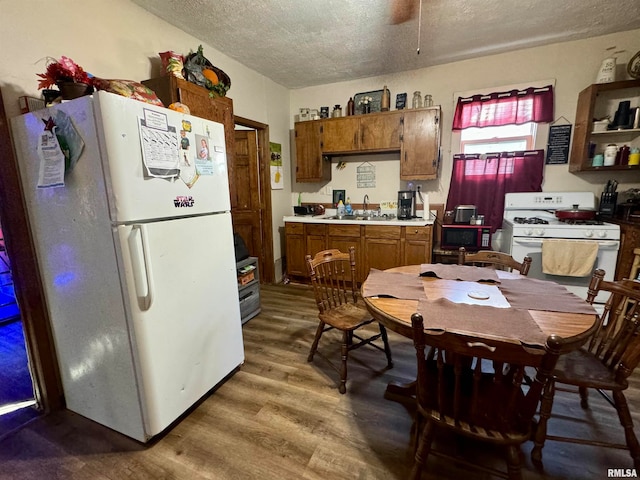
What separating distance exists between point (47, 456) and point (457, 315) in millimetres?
2126

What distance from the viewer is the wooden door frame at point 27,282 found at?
5.00 feet

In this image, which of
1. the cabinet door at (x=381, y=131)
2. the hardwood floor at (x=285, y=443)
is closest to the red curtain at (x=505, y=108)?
the cabinet door at (x=381, y=131)

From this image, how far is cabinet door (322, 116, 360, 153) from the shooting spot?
3527mm

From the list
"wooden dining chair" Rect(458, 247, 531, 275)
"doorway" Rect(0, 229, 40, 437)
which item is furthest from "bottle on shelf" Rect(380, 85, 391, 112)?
"doorway" Rect(0, 229, 40, 437)

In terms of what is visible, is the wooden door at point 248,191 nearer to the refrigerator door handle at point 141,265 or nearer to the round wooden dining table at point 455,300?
the refrigerator door handle at point 141,265

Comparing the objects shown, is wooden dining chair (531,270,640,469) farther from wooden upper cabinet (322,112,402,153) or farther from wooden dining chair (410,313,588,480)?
wooden upper cabinet (322,112,402,153)

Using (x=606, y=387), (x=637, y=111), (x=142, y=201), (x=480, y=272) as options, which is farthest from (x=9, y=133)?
(x=637, y=111)

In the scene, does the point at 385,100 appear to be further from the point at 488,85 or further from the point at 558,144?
the point at 558,144

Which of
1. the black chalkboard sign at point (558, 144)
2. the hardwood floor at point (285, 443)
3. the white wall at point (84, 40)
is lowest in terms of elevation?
the hardwood floor at point (285, 443)

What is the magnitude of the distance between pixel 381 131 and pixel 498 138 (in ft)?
4.27

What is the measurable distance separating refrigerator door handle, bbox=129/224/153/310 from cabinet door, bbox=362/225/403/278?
8.15 feet

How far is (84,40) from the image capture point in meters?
1.82

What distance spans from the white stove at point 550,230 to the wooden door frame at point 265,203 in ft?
9.06

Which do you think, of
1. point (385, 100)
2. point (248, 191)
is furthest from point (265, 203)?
point (385, 100)
